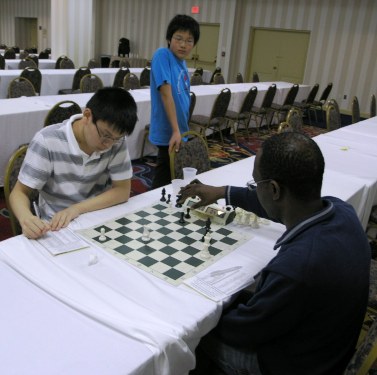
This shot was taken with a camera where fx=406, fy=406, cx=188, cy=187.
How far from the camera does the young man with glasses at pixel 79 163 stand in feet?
5.12

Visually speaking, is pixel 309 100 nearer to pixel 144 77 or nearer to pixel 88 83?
pixel 144 77

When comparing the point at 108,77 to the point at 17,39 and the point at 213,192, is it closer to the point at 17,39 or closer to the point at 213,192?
the point at 213,192

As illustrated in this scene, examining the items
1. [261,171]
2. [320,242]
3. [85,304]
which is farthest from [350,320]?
[85,304]

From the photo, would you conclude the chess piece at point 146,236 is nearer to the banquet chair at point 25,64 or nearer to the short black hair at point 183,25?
the short black hair at point 183,25

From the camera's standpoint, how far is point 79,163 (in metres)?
1.70

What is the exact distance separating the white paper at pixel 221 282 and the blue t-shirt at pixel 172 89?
1.53 meters

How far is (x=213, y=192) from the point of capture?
172cm

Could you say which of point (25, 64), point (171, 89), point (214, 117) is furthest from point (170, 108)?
point (25, 64)

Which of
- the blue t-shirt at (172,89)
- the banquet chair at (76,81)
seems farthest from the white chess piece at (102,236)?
the banquet chair at (76,81)

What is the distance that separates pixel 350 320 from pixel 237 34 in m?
10.9

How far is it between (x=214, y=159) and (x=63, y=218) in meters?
3.65

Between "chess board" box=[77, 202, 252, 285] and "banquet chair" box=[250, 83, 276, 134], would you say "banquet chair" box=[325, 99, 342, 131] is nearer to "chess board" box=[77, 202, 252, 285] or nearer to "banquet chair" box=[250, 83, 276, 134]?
"banquet chair" box=[250, 83, 276, 134]

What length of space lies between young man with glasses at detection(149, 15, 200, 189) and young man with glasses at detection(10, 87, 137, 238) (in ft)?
2.27

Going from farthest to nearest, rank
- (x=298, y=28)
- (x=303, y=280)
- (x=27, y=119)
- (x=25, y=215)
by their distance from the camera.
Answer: (x=298, y=28) < (x=27, y=119) < (x=25, y=215) < (x=303, y=280)
